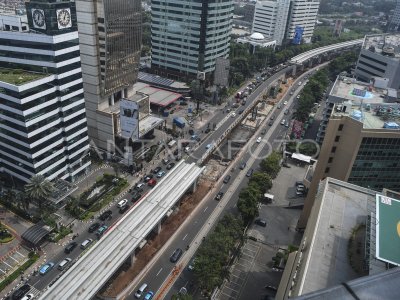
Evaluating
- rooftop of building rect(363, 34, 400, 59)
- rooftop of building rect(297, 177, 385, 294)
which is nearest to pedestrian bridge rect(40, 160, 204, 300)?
rooftop of building rect(297, 177, 385, 294)

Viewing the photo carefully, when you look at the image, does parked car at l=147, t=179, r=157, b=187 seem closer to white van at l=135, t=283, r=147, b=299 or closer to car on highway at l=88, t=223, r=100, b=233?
car on highway at l=88, t=223, r=100, b=233

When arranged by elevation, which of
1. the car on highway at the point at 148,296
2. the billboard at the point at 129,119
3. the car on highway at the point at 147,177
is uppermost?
the billboard at the point at 129,119

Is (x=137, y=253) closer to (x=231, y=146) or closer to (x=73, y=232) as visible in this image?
(x=73, y=232)

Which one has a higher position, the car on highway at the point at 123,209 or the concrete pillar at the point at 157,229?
the concrete pillar at the point at 157,229

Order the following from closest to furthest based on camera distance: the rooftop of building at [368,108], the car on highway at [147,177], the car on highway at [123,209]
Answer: the rooftop of building at [368,108]
the car on highway at [123,209]
the car on highway at [147,177]

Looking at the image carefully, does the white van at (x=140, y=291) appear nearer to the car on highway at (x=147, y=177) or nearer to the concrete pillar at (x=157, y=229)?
the concrete pillar at (x=157, y=229)

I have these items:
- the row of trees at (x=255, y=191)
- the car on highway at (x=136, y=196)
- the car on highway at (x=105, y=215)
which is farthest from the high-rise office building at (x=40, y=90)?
the row of trees at (x=255, y=191)
